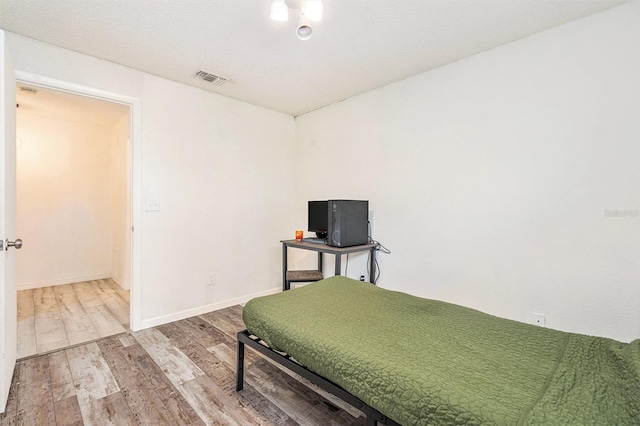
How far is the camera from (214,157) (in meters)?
3.04

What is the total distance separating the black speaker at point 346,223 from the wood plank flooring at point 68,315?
206 centimetres

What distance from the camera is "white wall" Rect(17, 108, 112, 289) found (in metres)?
3.74

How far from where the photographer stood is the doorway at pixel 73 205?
3.37m

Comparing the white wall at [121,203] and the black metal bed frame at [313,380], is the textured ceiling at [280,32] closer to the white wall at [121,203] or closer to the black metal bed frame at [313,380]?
the white wall at [121,203]

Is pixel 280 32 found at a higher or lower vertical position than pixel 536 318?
higher

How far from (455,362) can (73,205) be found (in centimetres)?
505

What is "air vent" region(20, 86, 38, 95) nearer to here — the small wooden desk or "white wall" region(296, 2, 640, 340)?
the small wooden desk

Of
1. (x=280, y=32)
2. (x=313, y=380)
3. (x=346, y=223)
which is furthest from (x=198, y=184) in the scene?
(x=313, y=380)

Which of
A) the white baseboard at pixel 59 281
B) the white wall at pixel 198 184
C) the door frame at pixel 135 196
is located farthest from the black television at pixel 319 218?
the white baseboard at pixel 59 281

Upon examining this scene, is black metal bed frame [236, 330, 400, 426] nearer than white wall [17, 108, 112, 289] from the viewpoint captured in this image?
Yes

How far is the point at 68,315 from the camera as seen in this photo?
2.88 m

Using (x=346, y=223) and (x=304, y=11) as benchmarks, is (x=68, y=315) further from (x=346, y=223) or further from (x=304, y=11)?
(x=304, y=11)

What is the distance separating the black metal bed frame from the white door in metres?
1.21

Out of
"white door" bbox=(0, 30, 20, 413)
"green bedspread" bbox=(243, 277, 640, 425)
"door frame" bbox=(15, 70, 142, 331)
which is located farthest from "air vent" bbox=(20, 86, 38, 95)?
"green bedspread" bbox=(243, 277, 640, 425)
